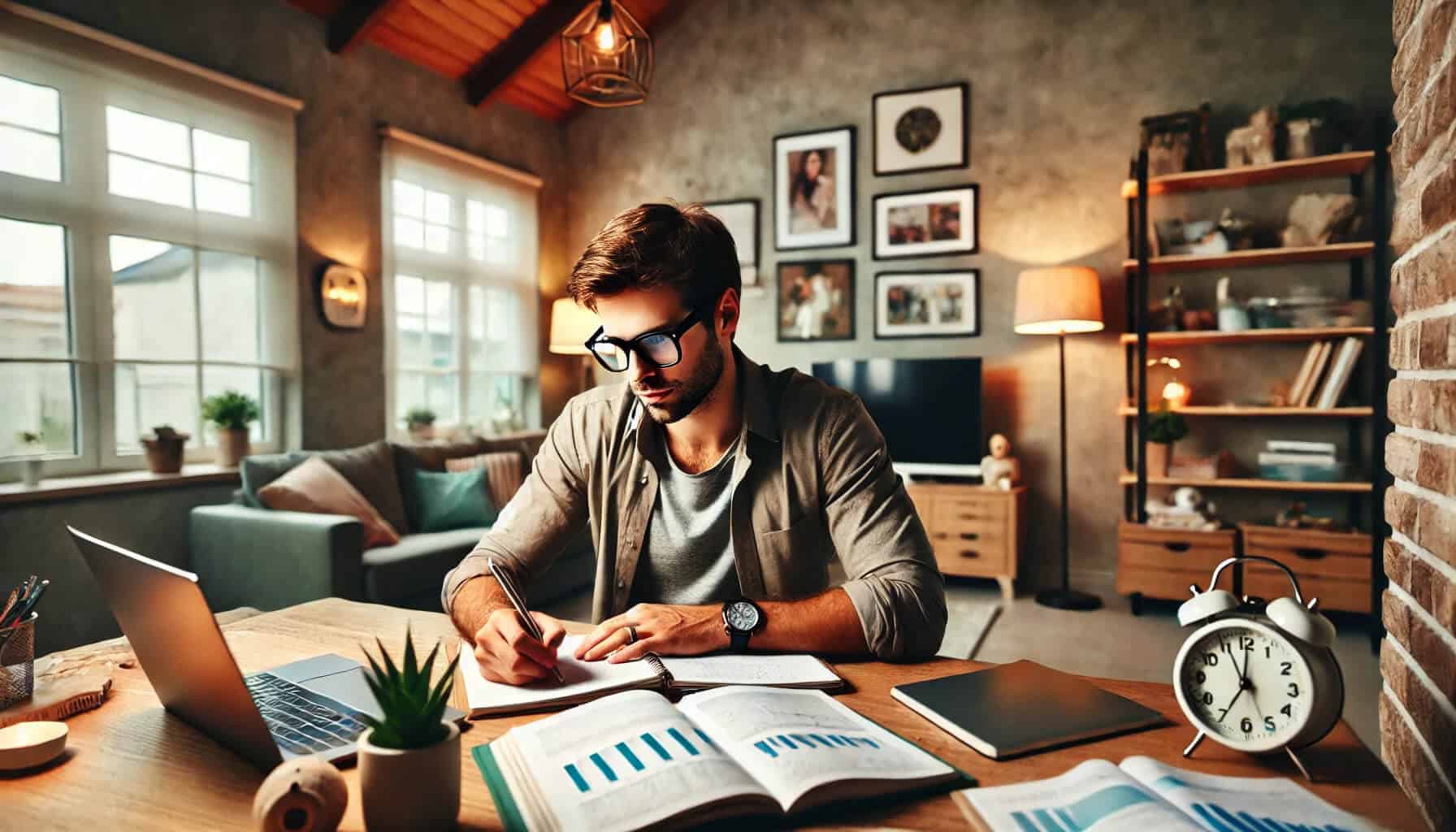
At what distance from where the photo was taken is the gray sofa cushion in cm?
308

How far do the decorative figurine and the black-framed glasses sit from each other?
332 centimetres

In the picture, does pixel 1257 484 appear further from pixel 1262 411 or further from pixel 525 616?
pixel 525 616

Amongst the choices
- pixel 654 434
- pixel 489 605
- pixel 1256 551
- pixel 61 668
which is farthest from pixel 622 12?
pixel 1256 551

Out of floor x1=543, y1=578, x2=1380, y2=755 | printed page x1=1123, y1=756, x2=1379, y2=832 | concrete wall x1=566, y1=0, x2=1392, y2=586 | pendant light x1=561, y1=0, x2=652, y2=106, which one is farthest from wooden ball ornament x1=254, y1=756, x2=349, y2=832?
concrete wall x1=566, y1=0, x2=1392, y2=586

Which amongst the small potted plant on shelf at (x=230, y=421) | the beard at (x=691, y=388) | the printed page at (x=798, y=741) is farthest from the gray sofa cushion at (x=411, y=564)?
the printed page at (x=798, y=741)

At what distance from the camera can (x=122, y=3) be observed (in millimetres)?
3309

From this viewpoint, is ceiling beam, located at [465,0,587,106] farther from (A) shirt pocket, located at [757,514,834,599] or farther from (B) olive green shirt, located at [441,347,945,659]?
(A) shirt pocket, located at [757,514,834,599]

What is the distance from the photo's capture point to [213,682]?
0.81 metres

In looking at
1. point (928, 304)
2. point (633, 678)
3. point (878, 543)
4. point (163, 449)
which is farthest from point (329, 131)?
point (633, 678)

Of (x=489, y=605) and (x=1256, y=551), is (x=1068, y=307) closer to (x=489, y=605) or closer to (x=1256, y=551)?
(x=1256, y=551)

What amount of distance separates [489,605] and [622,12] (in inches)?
75.2

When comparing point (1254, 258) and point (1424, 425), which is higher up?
point (1254, 258)

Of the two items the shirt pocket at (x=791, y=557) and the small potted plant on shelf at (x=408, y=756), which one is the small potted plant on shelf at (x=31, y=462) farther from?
the small potted plant on shelf at (x=408, y=756)

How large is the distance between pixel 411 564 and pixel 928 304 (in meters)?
3.04
